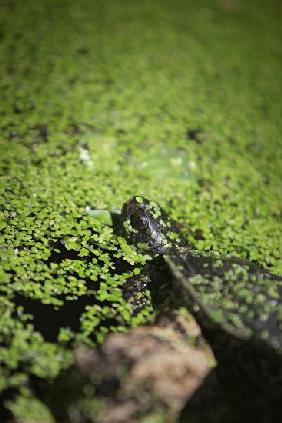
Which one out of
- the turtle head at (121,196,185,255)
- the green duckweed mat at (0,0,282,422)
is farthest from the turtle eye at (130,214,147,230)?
the green duckweed mat at (0,0,282,422)

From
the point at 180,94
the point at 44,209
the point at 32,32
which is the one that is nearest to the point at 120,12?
the point at 32,32

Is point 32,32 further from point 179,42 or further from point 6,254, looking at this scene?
point 6,254

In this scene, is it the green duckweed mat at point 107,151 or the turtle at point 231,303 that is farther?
the green duckweed mat at point 107,151

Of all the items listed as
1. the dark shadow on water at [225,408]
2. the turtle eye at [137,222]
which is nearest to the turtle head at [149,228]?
the turtle eye at [137,222]

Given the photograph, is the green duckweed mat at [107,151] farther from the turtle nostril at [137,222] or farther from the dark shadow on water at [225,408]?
the dark shadow on water at [225,408]

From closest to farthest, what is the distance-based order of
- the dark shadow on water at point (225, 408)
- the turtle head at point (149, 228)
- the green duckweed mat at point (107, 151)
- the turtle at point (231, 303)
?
the dark shadow on water at point (225, 408) < the turtle at point (231, 303) < the green duckweed mat at point (107, 151) < the turtle head at point (149, 228)

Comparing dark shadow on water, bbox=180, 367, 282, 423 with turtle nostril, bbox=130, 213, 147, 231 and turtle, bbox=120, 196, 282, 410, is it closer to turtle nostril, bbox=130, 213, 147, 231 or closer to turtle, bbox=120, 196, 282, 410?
turtle, bbox=120, 196, 282, 410

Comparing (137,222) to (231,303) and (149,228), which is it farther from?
(231,303)
